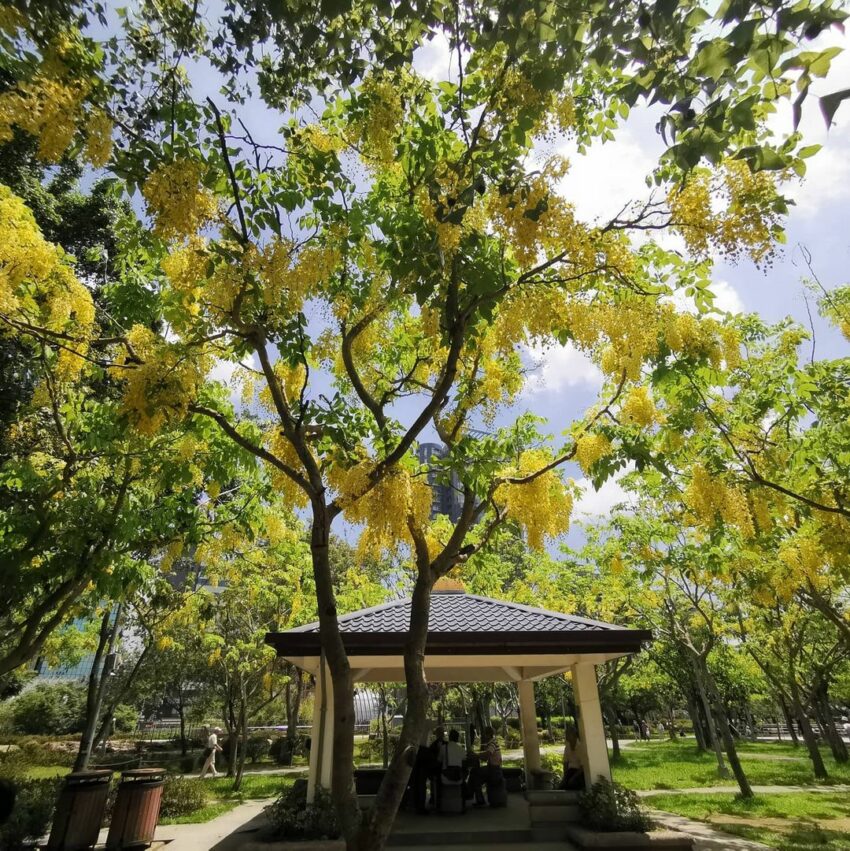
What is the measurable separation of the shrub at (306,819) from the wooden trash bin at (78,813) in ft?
6.12

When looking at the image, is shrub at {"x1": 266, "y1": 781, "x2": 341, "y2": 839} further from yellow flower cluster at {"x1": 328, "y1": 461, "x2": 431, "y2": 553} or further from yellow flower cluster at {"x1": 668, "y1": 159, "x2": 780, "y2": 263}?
yellow flower cluster at {"x1": 668, "y1": 159, "x2": 780, "y2": 263}

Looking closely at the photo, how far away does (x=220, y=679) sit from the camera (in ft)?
63.6

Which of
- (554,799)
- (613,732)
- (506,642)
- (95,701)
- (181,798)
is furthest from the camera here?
(613,732)

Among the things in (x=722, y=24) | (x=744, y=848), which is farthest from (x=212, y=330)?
(x=744, y=848)

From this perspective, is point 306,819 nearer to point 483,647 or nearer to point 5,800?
point 483,647

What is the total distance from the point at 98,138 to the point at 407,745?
3785mm

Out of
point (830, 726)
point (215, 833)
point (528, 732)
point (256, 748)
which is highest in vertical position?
point (830, 726)

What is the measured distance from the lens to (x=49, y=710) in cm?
2553

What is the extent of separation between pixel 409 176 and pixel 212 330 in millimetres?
1968

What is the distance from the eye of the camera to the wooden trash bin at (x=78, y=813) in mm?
6176

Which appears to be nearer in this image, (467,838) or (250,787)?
(467,838)

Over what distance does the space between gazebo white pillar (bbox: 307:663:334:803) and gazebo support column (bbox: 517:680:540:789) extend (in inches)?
175

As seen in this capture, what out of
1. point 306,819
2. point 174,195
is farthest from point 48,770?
point 174,195

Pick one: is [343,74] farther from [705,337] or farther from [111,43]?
[705,337]
